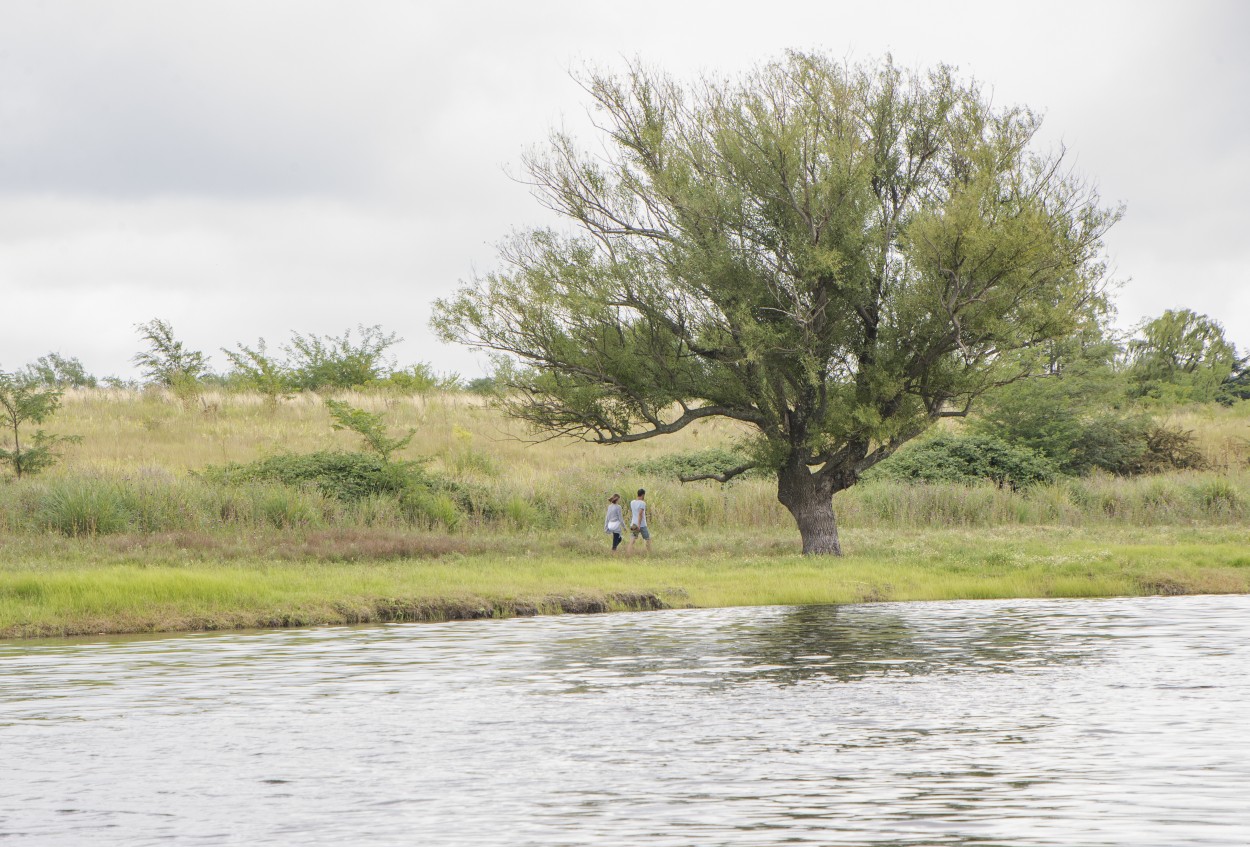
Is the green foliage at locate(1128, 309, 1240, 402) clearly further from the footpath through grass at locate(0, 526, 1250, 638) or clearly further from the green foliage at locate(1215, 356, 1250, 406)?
the footpath through grass at locate(0, 526, 1250, 638)

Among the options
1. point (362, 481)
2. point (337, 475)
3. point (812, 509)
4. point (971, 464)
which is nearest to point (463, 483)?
→ point (362, 481)

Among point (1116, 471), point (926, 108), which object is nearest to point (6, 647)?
point (926, 108)

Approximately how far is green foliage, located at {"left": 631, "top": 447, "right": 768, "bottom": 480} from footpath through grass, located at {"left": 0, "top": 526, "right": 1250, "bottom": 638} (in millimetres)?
14868

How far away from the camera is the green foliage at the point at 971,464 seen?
156 ft

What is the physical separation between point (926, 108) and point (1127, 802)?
23.8 m

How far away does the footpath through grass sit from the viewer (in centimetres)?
2211

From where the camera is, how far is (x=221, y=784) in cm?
1042

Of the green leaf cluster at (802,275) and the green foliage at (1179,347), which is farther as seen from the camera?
the green foliage at (1179,347)

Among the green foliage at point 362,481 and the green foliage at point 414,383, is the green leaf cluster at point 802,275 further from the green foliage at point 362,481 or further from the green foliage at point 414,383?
the green foliage at point 414,383

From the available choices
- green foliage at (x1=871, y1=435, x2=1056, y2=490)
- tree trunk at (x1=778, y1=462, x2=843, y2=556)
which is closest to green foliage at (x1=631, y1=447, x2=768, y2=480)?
green foliage at (x1=871, y1=435, x2=1056, y2=490)

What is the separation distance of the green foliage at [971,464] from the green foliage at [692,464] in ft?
18.2

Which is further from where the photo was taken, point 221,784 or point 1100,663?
point 1100,663

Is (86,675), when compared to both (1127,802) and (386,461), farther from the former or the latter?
(386,461)

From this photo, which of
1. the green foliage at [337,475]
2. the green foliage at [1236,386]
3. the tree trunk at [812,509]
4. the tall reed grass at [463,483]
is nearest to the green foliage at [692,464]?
the tall reed grass at [463,483]
